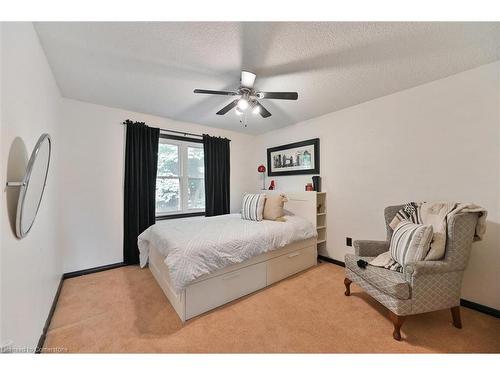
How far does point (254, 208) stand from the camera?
284 cm

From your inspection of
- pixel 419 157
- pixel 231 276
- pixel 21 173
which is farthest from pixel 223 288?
pixel 419 157

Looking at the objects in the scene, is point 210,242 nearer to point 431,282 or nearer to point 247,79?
point 247,79

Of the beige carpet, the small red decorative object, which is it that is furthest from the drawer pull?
the small red decorative object

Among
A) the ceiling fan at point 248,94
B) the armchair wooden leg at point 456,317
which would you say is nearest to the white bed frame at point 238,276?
the armchair wooden leg at point 456,317

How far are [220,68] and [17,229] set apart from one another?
1.83 m

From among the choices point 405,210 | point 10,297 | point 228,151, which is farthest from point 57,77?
point 405,210

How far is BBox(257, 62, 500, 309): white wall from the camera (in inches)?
69.9

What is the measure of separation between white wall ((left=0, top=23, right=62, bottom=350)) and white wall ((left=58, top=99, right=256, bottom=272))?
2.97ft

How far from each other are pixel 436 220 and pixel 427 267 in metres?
0.51

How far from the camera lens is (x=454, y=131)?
1944 millimetres

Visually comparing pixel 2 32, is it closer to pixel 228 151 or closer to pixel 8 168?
pixel 8 168

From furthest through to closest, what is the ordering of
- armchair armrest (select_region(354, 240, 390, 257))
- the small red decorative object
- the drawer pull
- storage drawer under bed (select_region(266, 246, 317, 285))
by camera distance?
the small red decorative object → storage drawer under bed (select_region(266, 246, 317, 285)) → armchair armrest (select_region(354, 240, 390, 257)) → the drawer pull

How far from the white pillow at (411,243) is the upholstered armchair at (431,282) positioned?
100 mm

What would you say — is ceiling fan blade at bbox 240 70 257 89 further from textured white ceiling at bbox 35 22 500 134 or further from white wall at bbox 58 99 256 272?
white wall at bbox 58 99 256 272
